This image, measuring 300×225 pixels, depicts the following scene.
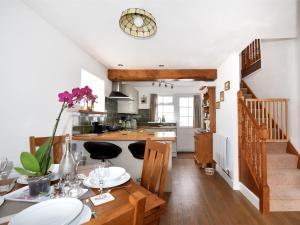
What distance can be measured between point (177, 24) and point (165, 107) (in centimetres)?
454

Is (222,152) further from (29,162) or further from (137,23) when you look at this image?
(29,162)

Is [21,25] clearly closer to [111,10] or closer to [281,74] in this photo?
[111,10]

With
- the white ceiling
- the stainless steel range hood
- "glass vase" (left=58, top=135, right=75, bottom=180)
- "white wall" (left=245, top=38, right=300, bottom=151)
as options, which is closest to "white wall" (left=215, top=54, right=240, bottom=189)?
the white ceiling

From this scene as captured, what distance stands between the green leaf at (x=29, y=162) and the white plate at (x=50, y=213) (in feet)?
0.85

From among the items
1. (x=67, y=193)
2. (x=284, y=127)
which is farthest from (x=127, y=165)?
(x=284, y=127)

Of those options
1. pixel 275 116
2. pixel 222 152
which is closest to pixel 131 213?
pixel 222 152

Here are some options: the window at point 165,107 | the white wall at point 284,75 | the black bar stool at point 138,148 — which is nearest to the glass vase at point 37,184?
the black bar stool at point 138,148

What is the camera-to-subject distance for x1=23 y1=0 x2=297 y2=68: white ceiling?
1.82 metres

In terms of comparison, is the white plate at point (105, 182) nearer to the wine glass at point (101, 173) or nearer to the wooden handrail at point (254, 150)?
the wine glass at point (101, 173)

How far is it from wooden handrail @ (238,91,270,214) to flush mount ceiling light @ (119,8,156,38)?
1.95m

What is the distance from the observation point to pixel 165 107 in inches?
261

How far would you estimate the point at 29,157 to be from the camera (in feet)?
3.03

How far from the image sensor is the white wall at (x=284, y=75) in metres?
2.98

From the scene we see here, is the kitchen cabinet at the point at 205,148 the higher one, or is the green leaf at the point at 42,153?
the green leaf at the point at 42,153
